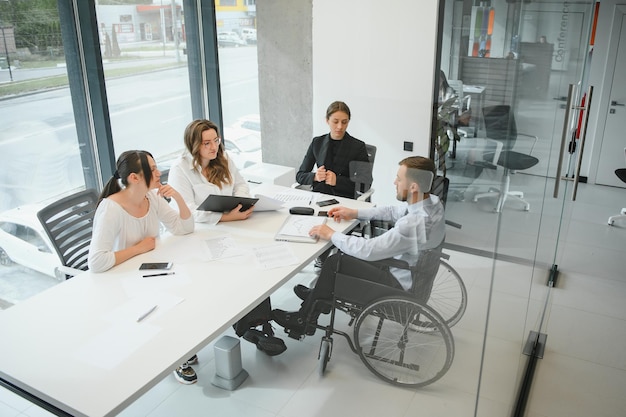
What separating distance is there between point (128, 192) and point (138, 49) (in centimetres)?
239

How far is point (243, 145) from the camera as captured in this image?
615 centimetres

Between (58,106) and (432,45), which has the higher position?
(432,45)

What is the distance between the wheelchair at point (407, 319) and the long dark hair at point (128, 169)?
118cm

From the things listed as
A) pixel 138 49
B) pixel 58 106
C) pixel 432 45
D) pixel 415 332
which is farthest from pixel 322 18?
pixel 415 332

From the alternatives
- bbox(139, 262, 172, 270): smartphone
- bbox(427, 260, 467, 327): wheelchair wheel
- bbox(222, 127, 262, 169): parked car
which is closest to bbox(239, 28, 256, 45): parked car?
bbox(222, 127, 262, 169): parked car

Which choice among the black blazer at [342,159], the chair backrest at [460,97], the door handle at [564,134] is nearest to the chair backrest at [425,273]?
the door handle at [564,134]

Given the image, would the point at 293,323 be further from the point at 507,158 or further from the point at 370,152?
the point at 507,158

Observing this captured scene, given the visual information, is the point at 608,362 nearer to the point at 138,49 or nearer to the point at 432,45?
the point at 432,45

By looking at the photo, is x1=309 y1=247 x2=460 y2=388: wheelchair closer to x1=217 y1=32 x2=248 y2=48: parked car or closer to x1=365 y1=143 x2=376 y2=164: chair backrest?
x1=365 y1=143 x2=376 y2=164: chair backrest

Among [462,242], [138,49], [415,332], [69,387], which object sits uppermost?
[138,49]

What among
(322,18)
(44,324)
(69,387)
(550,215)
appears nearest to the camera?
(69,387)

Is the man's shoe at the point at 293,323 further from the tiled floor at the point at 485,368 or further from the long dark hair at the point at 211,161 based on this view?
the long dark hair at the point at 211,161

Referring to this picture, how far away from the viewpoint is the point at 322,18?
5152mm

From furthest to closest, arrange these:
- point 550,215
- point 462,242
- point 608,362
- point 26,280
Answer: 1. point 26,280
2. point 608,362
3. point 550,215
4. point 462,242
